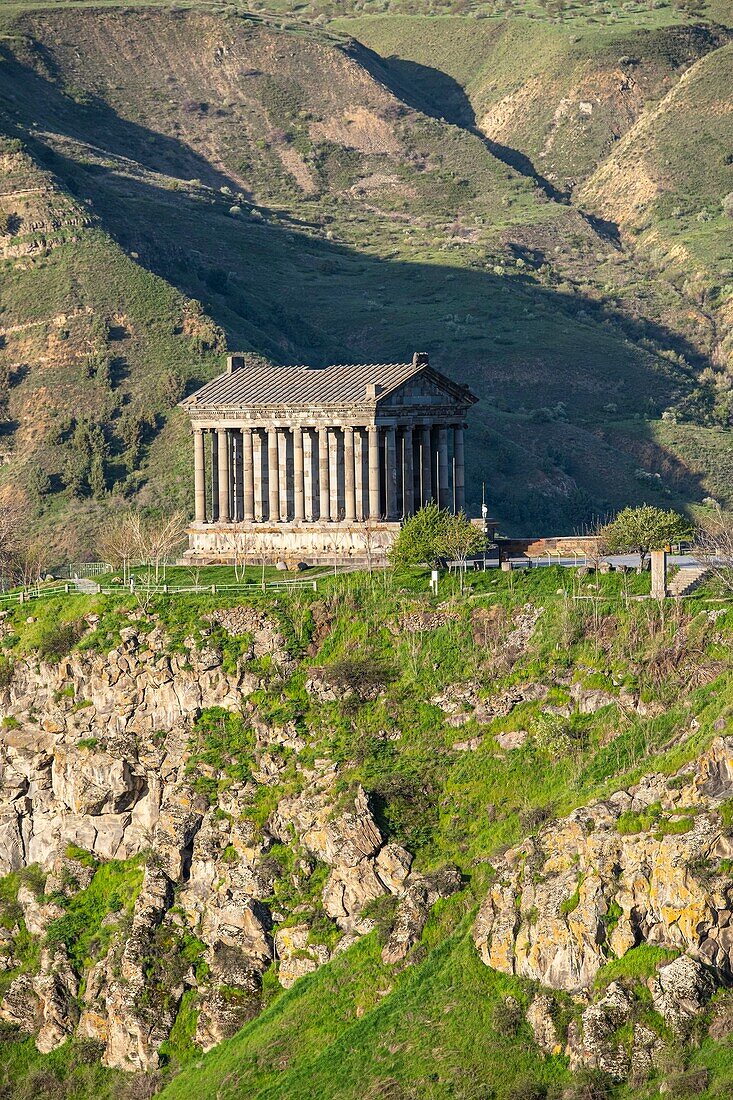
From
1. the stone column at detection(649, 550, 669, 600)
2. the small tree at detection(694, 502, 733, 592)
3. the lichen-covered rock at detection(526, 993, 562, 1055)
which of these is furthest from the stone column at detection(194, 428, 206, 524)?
the lichen-covered rock at detection(526, 993, 562, 1055)

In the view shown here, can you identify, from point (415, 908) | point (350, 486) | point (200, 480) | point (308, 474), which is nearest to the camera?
point (415, 908)

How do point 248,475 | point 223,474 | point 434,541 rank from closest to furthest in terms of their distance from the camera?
point 434,541, point 248,475, point 223,474

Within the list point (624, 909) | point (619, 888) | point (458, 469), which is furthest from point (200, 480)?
point (624, 909)

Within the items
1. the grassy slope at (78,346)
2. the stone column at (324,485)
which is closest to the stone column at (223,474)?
the stone column at (324,485)

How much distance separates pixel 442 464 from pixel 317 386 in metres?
7.41

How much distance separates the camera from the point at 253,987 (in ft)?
291

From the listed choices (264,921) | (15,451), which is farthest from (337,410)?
(15,451)

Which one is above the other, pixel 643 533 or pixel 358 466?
pixel 358 466

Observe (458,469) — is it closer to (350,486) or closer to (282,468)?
(350,486)

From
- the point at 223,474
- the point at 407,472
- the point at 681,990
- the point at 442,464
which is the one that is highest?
the point at 442,464

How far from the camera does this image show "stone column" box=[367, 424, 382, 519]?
112 meters

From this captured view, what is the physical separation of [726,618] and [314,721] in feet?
58.4

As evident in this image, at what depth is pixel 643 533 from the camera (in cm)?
10481

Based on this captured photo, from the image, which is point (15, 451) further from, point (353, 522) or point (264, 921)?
point (264, 921)
